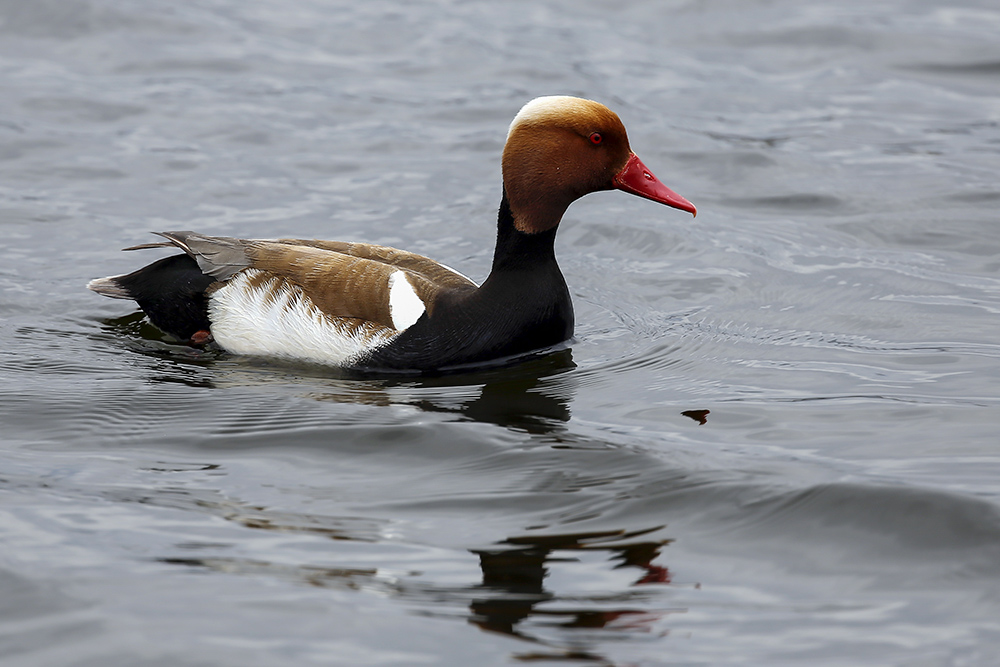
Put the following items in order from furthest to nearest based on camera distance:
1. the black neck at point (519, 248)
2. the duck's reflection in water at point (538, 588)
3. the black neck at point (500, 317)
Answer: the black neck at point (519, 248), the black neck at point (500, 317), the duck's reflection in water at point (538, 588)

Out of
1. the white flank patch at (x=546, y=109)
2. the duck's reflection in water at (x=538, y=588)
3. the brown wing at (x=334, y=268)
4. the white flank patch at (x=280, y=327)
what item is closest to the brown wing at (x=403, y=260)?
the brown wing at (x=334, y=268)

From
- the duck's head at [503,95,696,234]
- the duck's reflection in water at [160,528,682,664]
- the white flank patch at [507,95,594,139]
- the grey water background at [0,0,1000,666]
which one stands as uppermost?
the white flank patch at [507,95,594,139]

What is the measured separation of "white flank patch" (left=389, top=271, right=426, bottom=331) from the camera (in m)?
6.71

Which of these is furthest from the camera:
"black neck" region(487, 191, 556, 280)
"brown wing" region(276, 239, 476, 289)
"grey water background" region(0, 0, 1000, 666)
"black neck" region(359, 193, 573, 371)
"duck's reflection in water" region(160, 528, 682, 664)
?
"brown wing" region(276, 239, 476, 289)

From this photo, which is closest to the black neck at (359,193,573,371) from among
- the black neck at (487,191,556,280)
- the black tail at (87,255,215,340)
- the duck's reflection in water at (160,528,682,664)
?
the black neck at (487,191,556,280)

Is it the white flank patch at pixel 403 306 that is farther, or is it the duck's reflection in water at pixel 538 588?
the white flank patch at pixel 403 306

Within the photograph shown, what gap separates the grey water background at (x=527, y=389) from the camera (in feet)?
13.9

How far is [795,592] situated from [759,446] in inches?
54.0

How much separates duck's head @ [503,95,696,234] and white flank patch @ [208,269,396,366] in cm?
106

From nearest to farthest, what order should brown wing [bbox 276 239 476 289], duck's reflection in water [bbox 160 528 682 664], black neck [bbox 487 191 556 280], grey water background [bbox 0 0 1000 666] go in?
duck's reflection in water [bbox 160 528 682 664] < grey water background [bbox 0 0 1000 666] < black neck [bbox 487 191 556 280] < brown wing [bbox 276 239 476 289]

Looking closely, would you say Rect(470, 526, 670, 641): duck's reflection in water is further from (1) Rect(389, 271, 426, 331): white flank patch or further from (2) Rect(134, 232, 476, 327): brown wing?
(2) Rect(134, 232, 476, 327): brown wing

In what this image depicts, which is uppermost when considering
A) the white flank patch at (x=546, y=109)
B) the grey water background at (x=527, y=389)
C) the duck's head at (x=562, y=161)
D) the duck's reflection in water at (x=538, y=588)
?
the white flank patch at (x=546, y=109)

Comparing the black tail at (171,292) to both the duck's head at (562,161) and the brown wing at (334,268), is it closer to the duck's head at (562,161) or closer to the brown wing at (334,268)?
the brown wing at (334,268)

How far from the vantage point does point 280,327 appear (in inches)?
271
